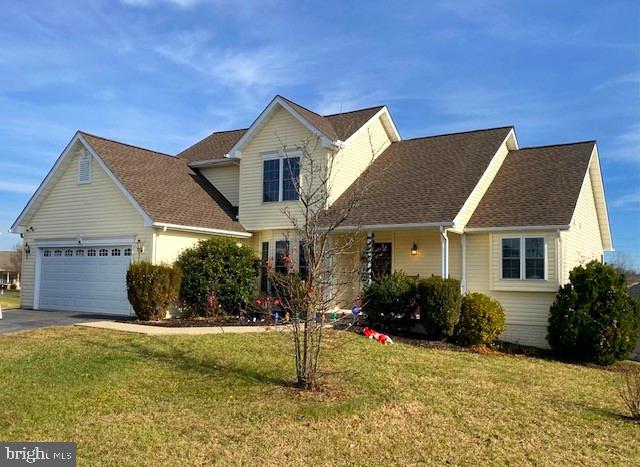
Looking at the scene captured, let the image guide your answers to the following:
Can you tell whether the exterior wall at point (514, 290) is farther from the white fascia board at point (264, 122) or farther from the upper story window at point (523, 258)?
the white fascia board at point (264, 122)

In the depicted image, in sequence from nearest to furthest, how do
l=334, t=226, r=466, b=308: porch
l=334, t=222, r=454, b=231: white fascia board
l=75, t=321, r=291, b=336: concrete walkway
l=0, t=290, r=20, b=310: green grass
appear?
l=75, t=321, r=291, b=336: concrete walkway
l=334, t=222, r=454, b=231: white fascia board
l=334, t=226, r=466, b=308: porch
l=0, t=290, r=20, b=310: green grass

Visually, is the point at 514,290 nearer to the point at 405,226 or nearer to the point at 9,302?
the point at 405,226

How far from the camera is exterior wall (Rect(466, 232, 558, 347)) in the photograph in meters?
16.5

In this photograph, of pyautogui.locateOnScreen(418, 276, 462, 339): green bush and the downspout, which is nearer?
pyautogui.locateOnScreen(418, 276, 462, 339): green bush

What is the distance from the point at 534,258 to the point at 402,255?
425cm

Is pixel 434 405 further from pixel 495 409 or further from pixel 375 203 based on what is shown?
pixel 375 203

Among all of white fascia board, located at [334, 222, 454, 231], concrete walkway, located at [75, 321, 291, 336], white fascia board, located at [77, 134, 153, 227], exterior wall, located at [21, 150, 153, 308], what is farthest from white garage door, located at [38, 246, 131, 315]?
white fascia board, located at [334, 222, 454, 231]

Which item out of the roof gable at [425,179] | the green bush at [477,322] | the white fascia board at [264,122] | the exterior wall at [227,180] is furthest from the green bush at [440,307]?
the exterior wall at [227,180]

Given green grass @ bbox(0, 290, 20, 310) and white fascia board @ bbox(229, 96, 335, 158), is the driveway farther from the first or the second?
white fascia board @ bbox(229, 96, 335, 158)

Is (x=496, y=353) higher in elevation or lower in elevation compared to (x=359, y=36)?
lower

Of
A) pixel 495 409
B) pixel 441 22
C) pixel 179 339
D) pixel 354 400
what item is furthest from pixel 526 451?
pixel 441 22

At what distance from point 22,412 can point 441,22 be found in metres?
13.7

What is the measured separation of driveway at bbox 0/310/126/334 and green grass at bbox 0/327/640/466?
2316 mm

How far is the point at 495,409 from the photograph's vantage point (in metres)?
8.45
